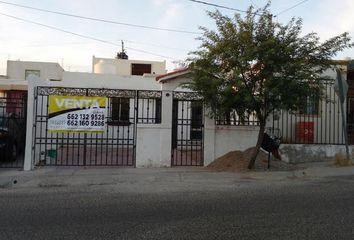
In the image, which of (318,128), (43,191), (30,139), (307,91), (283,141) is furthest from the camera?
(318,128)

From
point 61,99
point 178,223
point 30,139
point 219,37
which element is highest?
point 219,37

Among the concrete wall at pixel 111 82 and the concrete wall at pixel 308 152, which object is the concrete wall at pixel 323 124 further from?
the concrete wall at pixel 111 82

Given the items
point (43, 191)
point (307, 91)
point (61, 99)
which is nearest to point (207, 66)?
point (307, 91)

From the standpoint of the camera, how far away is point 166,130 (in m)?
13.9

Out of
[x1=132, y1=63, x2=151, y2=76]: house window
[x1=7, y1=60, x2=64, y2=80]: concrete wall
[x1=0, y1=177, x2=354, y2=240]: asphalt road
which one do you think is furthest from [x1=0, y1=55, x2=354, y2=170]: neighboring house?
[x1=132, y1=63, x2=151, y2=76]: house window

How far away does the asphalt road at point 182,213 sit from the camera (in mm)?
6434

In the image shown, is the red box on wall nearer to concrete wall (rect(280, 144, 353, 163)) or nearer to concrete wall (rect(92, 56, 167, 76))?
concrete wall (rect(280, 144, 353, 163))

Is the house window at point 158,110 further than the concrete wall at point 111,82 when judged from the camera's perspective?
No

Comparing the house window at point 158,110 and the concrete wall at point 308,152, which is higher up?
the house window at point 158,110

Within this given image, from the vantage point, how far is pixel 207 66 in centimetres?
1246

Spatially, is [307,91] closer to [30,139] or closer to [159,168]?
[159,168]

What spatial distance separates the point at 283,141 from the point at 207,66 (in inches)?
178

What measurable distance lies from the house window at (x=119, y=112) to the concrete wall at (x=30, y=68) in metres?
22.0

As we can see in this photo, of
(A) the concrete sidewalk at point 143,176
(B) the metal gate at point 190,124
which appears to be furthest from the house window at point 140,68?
(A) the concrete sidewalk at point 143,176
